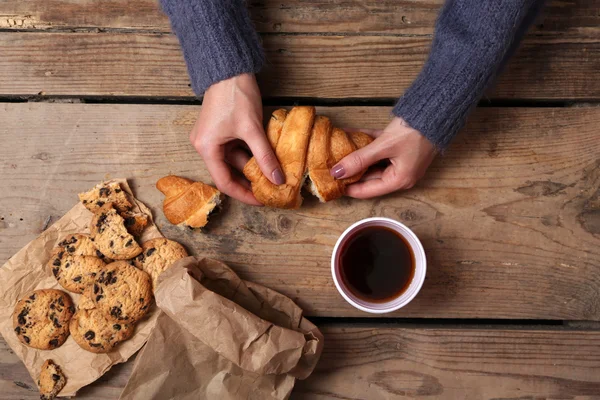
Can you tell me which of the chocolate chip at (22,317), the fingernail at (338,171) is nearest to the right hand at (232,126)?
the fingernail at (338,171)

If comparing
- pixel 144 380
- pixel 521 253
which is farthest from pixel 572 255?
pixel 144 380

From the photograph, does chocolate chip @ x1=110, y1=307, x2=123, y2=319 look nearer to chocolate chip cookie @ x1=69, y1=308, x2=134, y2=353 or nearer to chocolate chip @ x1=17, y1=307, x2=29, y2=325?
chocolate chip cookie @ x1=69, y1=308, x2=134, y2=353

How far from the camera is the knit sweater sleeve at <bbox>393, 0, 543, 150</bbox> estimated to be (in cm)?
108

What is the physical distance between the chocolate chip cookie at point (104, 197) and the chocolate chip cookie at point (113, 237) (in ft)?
0.10

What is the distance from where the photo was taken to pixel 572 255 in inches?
53.0

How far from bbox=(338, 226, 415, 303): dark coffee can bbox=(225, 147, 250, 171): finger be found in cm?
34

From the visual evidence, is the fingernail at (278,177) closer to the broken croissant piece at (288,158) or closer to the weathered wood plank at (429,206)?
the broken croissant piece at (288,158)

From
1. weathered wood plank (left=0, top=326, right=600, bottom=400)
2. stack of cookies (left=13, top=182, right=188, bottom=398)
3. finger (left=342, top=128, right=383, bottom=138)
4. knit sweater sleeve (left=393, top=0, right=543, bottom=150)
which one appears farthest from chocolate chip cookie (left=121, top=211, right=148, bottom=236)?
knit sweater sleeve (left=393, top=0, right=543, bottom=150)

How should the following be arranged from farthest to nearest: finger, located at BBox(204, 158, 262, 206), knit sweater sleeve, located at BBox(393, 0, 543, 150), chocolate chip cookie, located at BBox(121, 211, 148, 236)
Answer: chocolate chip cookie, located at BBox(121, 211, 148, 236)
finger, located at BBox(204, 158, 262, 206)
knit sweater sleeve, located at BBox(393, 0, 543, 150)

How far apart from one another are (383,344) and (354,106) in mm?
672

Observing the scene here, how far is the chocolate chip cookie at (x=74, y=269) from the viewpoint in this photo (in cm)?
128

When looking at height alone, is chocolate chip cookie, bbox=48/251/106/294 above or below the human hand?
below

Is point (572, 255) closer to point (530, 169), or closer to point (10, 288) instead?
point (530, 169)

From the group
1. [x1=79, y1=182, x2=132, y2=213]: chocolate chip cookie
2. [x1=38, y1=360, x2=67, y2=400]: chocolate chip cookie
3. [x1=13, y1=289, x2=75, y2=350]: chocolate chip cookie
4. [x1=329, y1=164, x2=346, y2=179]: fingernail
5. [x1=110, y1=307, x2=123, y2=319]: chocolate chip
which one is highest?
[x1=329, y1=164, x2=346, y2=179]: fingernail
